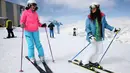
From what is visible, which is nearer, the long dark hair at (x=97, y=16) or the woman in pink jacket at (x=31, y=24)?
the long dark hair at (x=97, y=16)

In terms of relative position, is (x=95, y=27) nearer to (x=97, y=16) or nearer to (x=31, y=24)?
(x=97, y=16)

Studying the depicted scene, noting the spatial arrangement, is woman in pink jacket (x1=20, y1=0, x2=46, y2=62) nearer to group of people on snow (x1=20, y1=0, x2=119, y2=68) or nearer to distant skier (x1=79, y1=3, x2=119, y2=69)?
group of people on snow (x1=20, y1=0, x2=119, y2=68)

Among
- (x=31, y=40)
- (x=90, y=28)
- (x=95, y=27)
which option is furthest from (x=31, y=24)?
(x=95, y=27)

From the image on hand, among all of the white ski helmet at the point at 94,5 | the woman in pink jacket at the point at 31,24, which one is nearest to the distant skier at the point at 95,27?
the white ski helmet at the point at 94,5

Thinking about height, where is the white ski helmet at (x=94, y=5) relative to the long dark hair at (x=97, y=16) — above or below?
above

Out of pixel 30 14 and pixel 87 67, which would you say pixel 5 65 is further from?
pixel 87 67

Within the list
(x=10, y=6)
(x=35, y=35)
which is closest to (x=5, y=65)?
(x=35, y=35)

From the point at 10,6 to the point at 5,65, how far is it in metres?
42.3

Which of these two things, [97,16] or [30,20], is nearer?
[97,16]

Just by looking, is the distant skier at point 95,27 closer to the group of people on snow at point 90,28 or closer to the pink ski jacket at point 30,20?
the group of people on snow at point 90,28

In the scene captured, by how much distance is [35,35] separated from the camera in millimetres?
5930

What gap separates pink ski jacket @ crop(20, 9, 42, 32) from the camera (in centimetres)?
571

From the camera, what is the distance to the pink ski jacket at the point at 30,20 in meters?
5.71

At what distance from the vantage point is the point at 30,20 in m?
5.79
